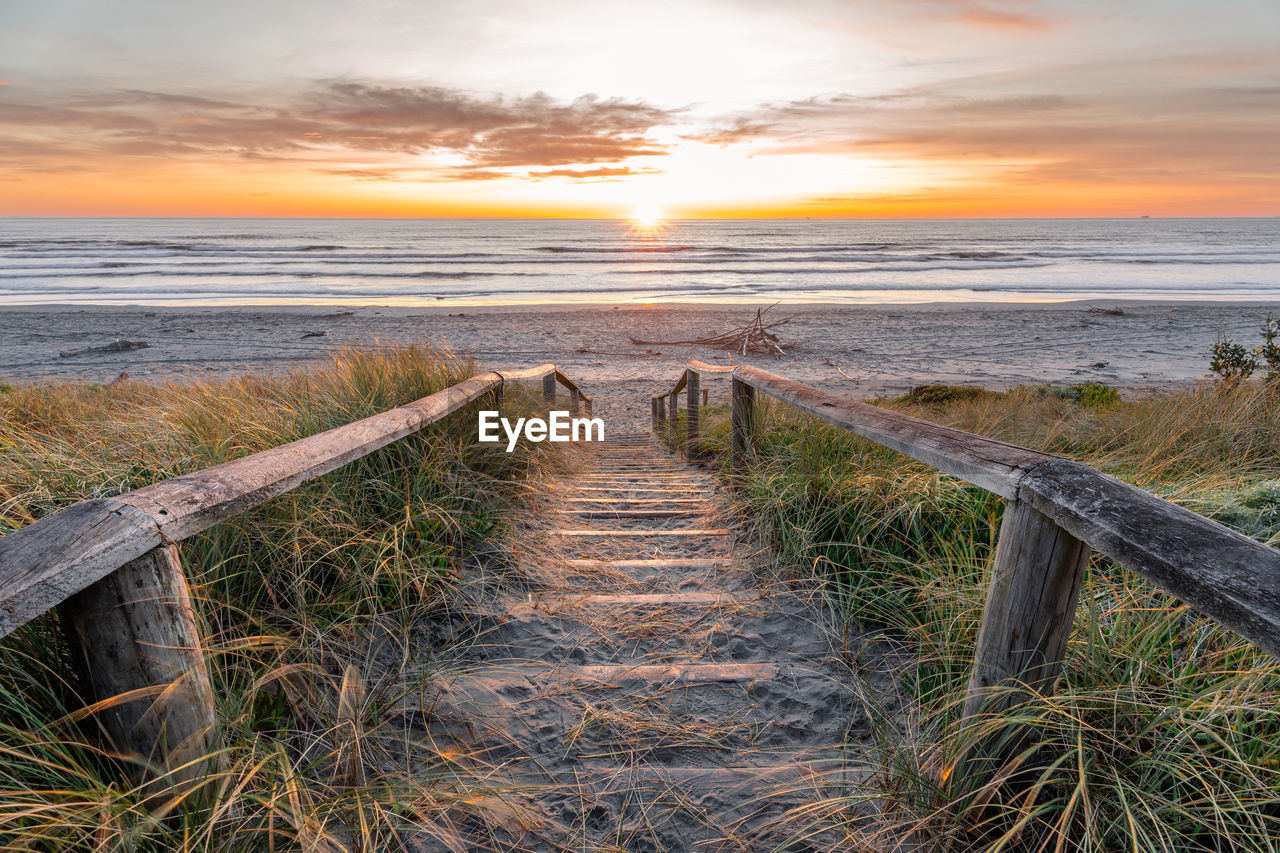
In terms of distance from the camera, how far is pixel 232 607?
2.24m

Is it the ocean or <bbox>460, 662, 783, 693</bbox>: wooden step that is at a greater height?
<bbox>460, 662, 783, 693</bbox>: wooden step

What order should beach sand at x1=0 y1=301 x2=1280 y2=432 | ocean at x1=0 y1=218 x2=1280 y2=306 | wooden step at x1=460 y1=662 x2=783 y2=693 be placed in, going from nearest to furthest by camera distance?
wooden step at x1=460 y1=662 x2=783 y2=693, beach sand at x1=0 y1=301 x2=1280 y2=432, ocean at x1=0 y1=218 x2=1280 y2=306

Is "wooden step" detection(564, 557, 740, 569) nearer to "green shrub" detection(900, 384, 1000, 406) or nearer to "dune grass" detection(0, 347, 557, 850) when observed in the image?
"dune grass" detection(0, 347, 557, 850)

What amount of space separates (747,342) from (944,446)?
1720 centimetres

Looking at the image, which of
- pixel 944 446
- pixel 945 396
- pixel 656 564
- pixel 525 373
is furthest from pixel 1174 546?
pixel 945 396

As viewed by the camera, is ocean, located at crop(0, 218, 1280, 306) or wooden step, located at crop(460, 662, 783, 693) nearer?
wooden step, located at crop(460, 662, 783, 693)

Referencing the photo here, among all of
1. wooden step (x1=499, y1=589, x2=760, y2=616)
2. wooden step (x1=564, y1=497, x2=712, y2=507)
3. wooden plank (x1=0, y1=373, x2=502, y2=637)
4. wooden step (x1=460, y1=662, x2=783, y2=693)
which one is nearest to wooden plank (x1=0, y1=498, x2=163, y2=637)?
wooden plank (x1=0, y1=373, x2=502, y2=637)

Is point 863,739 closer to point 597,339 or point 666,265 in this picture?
point 597,339

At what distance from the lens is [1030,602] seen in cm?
180

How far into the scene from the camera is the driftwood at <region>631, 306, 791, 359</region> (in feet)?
62.6

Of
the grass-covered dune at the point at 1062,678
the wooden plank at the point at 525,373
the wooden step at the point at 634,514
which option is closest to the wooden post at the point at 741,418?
the wooden step at the point at 634,514

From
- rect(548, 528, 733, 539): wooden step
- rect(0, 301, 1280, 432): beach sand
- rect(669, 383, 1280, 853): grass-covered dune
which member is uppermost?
rect(669, 383, 1280, 853): grass-covered dune

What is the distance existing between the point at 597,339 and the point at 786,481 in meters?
17.9

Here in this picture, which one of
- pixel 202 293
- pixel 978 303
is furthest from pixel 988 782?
pixel 202 293
